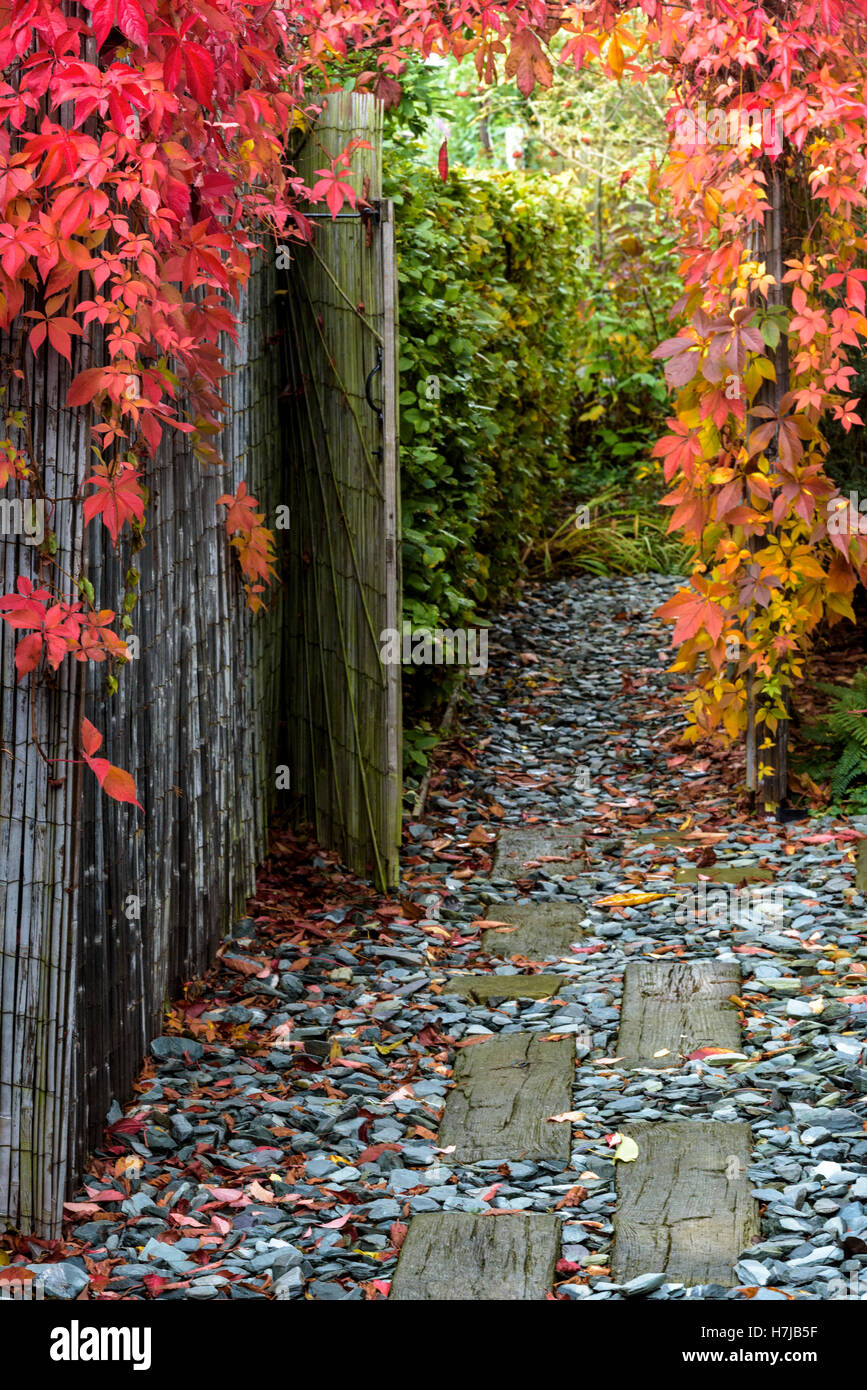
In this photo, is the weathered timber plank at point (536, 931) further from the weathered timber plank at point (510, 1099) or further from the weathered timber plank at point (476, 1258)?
the weathered timber plank at point (476, 1258)

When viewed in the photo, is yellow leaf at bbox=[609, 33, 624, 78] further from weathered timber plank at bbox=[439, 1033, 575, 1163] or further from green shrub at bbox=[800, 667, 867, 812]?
weathered timber plank at bbox=[439, 1033, 575, 1163]

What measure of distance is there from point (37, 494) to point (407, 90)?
121 inches

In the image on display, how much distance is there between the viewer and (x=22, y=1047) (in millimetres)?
2635

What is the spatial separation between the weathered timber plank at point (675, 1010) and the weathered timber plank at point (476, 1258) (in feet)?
2.57

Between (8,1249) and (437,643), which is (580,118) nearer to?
(437,643)

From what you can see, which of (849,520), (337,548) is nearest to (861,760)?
(849,520)

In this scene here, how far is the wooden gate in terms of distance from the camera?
424 centimetres

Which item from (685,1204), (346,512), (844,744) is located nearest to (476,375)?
(346,512)

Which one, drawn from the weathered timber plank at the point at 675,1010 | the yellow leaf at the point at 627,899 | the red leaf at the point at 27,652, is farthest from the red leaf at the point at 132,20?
the yellow leaf at the point at 627,899

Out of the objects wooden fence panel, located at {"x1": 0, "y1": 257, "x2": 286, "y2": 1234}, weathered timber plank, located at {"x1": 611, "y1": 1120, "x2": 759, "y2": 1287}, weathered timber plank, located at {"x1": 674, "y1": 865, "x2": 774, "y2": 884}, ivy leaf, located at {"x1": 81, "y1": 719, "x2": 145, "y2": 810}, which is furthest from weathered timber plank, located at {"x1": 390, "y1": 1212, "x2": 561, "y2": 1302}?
weathered timber plank, located at {"x1": 674, "y1": 865, "x2": 774, "y2": 884}

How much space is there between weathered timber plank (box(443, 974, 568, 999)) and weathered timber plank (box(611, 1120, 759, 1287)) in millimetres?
788
